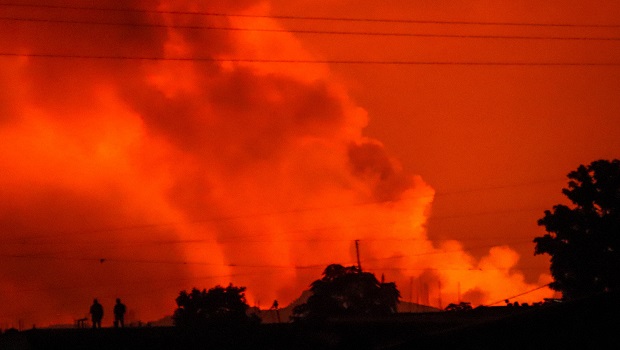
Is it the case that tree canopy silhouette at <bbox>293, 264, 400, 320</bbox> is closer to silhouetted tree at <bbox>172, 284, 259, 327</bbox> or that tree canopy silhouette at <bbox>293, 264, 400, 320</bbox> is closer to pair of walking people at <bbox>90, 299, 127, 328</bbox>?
silhouetted tree at <bbox>172, 284, 259, 327</bbox>

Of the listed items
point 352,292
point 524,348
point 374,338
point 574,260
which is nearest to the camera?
point 524,348

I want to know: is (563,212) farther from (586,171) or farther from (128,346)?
(128,346)

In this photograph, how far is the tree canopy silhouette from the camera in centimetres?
12988

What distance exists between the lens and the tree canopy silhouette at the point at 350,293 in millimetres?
129875

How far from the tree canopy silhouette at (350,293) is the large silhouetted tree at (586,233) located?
47.5m

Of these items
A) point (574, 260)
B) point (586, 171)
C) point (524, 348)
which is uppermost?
point (586, 171)

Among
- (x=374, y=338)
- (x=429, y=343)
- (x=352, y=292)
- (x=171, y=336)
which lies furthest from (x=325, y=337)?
(x=352, y=292)

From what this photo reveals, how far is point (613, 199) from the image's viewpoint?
277 feet

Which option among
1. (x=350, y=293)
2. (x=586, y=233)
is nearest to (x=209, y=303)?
(x=350, y=293)

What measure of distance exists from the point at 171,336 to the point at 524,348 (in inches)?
1211

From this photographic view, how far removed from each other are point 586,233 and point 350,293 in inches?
2110

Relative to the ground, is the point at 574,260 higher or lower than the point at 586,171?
lower

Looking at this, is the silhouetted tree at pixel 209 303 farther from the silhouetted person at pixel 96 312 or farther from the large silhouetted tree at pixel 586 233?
the silhouetted person at pixel 96 312

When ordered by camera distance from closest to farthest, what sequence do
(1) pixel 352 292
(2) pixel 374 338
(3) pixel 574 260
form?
(2) pixel 374 338, (3) pixel 574 260, (1) pixel 352 292
